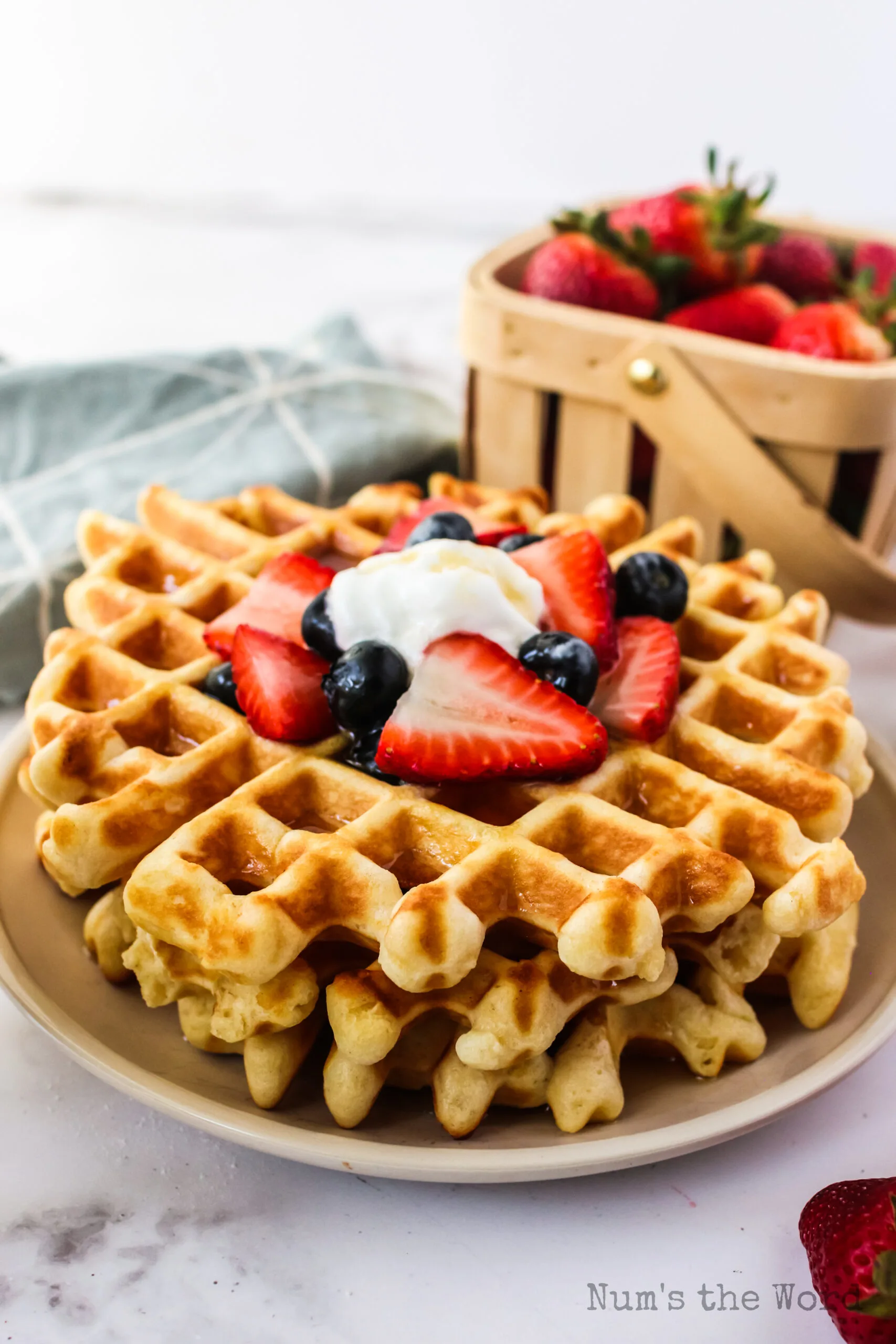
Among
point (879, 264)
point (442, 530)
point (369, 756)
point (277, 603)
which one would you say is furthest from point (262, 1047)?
point (879, 264)

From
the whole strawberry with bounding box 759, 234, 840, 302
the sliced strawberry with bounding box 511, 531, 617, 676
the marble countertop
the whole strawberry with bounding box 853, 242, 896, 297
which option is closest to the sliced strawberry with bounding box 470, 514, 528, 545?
the sliced strawberry with bounding box 511, 531, 617, 676

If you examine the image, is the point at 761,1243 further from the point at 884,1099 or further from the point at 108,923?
the point at 108,923

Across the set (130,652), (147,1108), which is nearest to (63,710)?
(130,652)

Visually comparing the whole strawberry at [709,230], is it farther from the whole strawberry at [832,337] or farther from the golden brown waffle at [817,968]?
the golden brown waffle at [817,968]

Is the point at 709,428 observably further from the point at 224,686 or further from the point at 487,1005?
the point at 487,1005

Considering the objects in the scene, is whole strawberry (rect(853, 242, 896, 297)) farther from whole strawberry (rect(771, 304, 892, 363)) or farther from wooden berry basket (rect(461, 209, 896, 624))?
wooden berry basket (rect(461, 209, 896, 624))

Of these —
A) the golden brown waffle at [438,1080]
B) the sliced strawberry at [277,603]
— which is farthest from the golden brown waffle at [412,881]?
the sliced strawberry at [277,603]

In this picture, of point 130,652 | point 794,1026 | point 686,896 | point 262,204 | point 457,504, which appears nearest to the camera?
point 686,896
